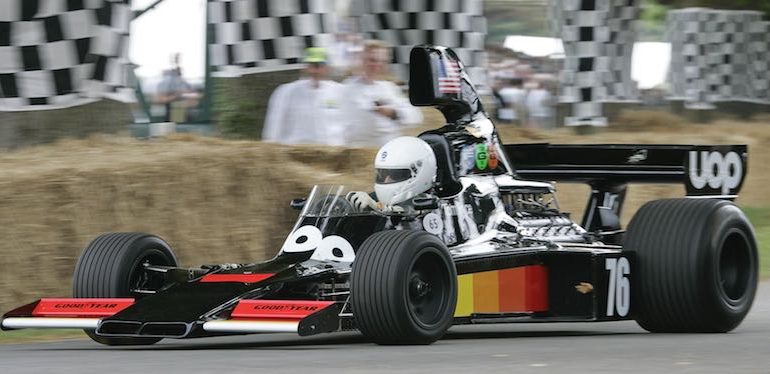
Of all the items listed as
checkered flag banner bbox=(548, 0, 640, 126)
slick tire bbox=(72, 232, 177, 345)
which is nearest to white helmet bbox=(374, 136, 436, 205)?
slick tire bbox=(72, 232, 177, 345)

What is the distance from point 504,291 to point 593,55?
12.5 metres

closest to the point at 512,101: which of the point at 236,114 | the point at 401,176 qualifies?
the point at 236,114

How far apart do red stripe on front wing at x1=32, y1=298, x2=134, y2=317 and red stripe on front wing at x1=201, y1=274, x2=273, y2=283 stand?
48cm

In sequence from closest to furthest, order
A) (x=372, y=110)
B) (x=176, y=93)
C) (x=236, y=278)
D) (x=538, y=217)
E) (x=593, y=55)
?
Result: (x=236, y=278) → (x=538, y=217) → (x=372, y=110) → (x=176, y=93) → (x=593, y=55)

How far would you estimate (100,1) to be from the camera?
12539 millimetres

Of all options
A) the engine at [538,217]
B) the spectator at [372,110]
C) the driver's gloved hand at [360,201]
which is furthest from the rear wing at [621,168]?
the spectator at [372,110]

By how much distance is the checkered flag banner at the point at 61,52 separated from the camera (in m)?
12.0

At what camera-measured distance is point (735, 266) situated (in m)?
11.8

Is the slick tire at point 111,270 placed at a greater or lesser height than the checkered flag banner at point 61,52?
lesser

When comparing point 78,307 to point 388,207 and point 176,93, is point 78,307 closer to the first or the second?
point 388,207

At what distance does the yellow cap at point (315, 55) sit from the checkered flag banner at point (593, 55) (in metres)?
7.74

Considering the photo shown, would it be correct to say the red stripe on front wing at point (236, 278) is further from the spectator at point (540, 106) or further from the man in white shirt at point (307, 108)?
the spectator at point (540, 106)

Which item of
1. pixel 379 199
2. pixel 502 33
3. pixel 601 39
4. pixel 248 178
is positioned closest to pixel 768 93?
pixel 502 33

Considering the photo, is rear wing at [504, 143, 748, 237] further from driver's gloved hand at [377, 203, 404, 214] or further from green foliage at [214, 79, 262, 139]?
green foliage at [214, 79, 262, 139]
